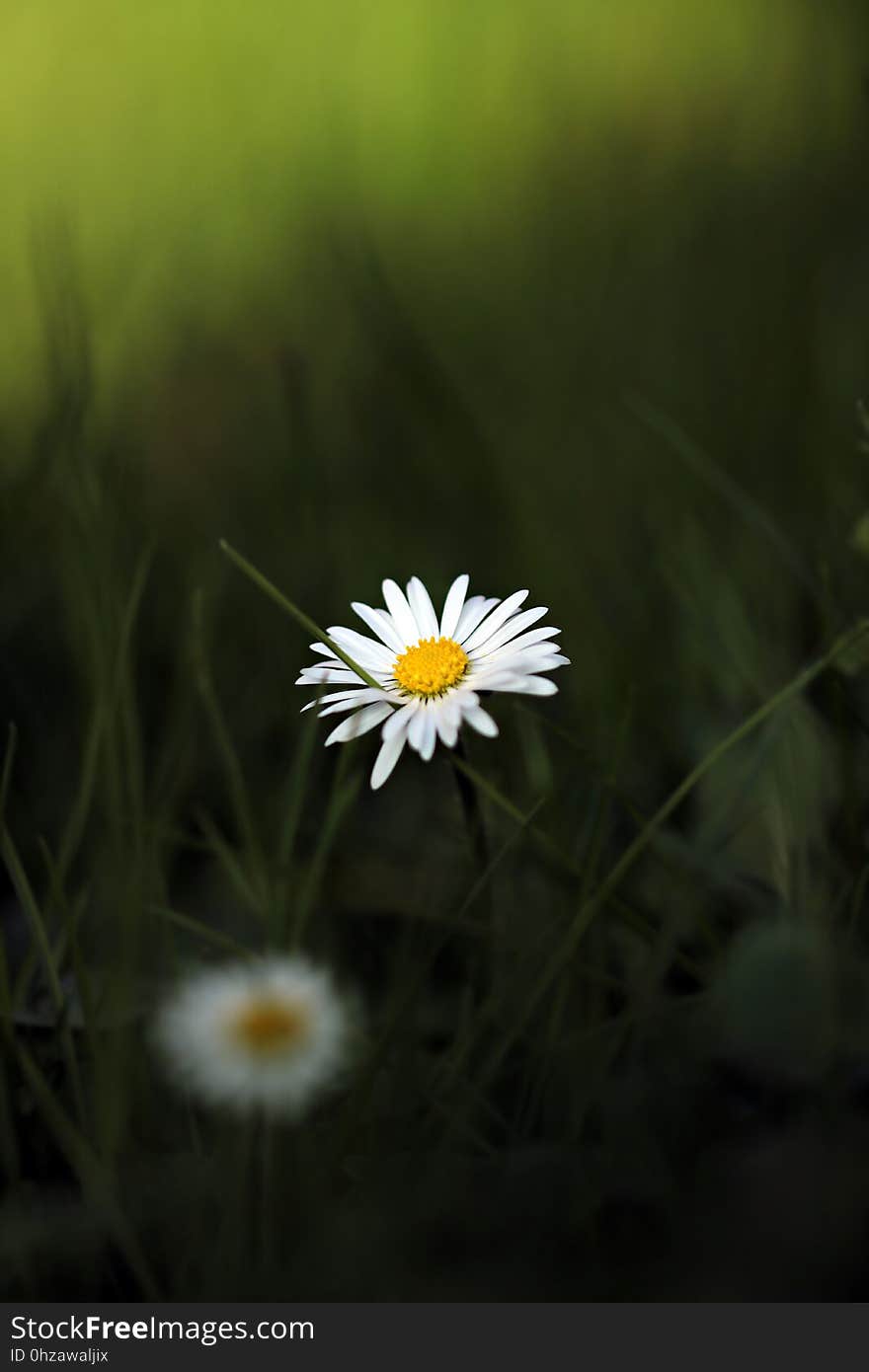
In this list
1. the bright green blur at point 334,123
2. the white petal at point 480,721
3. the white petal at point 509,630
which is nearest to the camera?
the white petal at point 480,721

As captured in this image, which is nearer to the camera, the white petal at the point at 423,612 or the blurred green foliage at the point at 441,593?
the blurred green foliage at the point at 441,593

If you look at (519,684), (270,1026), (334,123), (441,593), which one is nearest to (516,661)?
(519,684)

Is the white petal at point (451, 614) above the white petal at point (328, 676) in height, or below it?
above

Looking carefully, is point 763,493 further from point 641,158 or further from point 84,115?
point 84,115

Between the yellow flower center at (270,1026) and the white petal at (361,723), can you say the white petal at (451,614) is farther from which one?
the yellow flower center at (270,1026)

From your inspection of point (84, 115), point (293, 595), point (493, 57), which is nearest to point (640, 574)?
point (293, 595)

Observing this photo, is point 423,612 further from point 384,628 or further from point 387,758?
point 387,758

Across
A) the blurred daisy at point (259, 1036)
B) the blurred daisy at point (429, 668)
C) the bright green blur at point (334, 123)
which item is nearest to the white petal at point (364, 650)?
the blurred daisy at point (429, 668)
